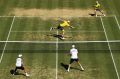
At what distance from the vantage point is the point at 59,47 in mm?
34250

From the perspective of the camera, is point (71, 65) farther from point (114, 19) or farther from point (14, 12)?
point (14, 12)

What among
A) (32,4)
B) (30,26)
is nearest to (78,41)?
(30,26)

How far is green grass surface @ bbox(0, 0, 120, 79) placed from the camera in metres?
29.6

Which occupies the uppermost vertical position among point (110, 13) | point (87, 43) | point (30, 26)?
point (110, 13)

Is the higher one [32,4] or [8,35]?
[32,4]

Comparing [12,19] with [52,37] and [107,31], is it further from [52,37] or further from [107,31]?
[107,31]

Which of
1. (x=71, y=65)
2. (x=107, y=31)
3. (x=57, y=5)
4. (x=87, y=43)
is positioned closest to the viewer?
(x=71, y=65)

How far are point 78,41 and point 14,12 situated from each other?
11.8 metres

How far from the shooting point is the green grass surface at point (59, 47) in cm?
2959

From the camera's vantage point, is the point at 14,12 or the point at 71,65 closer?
the point at 71,65

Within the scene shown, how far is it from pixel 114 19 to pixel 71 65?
42.2 feet

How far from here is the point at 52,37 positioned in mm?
36344

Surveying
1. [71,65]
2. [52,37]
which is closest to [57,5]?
[52,37]

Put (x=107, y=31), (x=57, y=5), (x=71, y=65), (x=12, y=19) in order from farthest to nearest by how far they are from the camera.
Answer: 1. (x=57, y=5)
2. (x=12, y=19)
3. (x=107, y=31)
4. (x=71, y=65)
